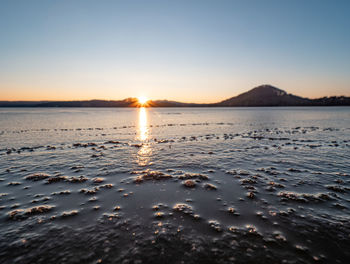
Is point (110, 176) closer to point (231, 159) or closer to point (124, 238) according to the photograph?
point (124, 238)

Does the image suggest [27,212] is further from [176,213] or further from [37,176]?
[176,213]

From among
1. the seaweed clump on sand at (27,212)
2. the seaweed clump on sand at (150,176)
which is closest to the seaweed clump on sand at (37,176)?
Answer: the seaweed clump on sand at (27,212)

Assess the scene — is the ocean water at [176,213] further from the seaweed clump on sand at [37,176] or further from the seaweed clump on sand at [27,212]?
the seaweed clump on sand at [37,176]

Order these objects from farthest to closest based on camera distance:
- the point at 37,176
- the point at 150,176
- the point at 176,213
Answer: the point at 150,176 < the point at 37,176 < the point at 176,213

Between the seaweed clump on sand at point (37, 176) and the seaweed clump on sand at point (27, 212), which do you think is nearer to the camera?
the seaweed clump on sand at point (27, 212)

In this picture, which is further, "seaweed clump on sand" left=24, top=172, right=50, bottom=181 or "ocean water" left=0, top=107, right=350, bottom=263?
"seaweed clump on sand" left=24, top=172, right=50, bottom=181

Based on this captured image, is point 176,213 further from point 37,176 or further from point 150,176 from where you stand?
point 37,176

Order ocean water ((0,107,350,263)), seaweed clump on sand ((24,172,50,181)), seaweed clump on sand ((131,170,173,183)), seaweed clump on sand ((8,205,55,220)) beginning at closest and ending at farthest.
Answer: ocean water ((0,107,350,263)), seaweed clump on sand ((8,205,55,220)), seaweed clump on sand ((131,170,173,183)), seaweed clump on sand ((24,172,50,181))

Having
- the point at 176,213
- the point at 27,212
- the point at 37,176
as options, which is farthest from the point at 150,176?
the point at 37,176

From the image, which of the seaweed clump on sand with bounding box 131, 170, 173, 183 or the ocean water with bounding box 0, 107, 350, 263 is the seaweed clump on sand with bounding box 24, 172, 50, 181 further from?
the seaweed clump on sand with bounding box 131, 170, 173, 183

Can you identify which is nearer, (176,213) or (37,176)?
(176,213)

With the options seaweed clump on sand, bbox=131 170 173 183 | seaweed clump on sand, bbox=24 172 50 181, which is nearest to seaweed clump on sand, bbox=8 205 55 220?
seaweed clump on sand, bbox=24 172 50 181

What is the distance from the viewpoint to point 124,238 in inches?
285

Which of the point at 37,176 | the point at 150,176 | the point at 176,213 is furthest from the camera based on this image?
the point at 150,176
